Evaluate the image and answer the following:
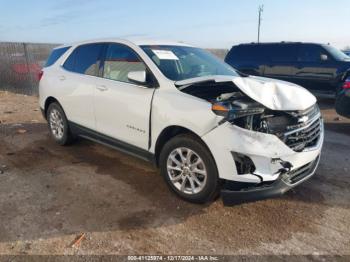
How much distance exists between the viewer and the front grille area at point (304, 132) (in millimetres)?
3098

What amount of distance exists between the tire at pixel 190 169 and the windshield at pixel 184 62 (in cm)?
82

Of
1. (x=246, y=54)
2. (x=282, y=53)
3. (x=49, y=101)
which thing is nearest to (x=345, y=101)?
(x=282, y=53)

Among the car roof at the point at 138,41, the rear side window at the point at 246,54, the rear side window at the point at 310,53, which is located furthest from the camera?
the rear side window at the point at 246,54

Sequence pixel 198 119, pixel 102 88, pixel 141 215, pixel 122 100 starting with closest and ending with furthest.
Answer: pixel 198 119 → pixel 141 215 → pixel 122 100 → pixel 102 88

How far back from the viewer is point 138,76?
366 centimetres

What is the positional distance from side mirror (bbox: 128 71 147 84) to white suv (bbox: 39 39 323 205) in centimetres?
1

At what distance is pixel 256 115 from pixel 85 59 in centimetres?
291

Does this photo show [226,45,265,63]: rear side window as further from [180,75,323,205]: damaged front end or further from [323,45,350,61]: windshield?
[180,75,323,205]: damaged front end

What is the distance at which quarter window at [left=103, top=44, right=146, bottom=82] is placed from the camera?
13.1 ft

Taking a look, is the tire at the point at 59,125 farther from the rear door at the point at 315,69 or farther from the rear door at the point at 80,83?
the rear door at the point at 315,69

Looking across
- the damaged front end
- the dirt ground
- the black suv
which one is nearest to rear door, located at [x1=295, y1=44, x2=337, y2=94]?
the black suv

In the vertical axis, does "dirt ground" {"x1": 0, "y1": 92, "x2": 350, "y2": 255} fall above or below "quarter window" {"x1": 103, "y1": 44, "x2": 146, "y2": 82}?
below

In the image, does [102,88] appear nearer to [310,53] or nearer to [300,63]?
[300,63]

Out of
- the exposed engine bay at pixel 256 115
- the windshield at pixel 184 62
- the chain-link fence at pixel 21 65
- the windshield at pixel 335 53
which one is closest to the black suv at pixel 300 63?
the windshield at pixel 335 53
